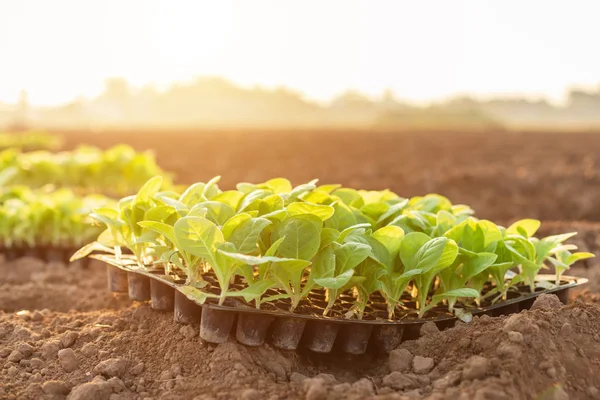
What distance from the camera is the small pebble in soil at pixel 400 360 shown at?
2631 millimetres

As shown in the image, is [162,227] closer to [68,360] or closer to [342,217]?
[68,360]

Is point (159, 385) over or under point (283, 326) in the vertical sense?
under

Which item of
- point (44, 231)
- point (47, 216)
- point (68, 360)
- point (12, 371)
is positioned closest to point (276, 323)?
point (68, 360)

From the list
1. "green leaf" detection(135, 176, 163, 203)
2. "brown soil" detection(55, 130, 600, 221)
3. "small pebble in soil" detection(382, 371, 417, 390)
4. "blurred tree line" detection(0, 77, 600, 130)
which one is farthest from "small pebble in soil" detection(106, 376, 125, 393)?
"blurred tree line" detection(0, 77, 600, 130)

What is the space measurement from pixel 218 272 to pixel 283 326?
1.21 ft

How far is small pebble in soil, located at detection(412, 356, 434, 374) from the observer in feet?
8.35

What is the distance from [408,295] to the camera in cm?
330

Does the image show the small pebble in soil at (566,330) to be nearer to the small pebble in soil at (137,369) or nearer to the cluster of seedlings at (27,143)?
the small pebble in soil at (137,369)

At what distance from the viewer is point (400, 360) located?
2.65 meters

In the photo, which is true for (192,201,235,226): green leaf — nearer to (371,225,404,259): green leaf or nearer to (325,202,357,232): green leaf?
(325,202,357,232): green leaf

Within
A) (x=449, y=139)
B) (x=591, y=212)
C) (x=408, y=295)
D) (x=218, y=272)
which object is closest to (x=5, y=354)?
(x=218, y=272)

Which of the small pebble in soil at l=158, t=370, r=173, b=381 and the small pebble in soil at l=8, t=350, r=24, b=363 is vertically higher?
the small pebble in soil at l=158, t=370, r=173, b=381

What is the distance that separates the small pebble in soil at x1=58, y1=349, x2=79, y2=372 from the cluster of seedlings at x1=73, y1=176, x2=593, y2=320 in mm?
498

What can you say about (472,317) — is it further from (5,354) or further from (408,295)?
(5,354)
